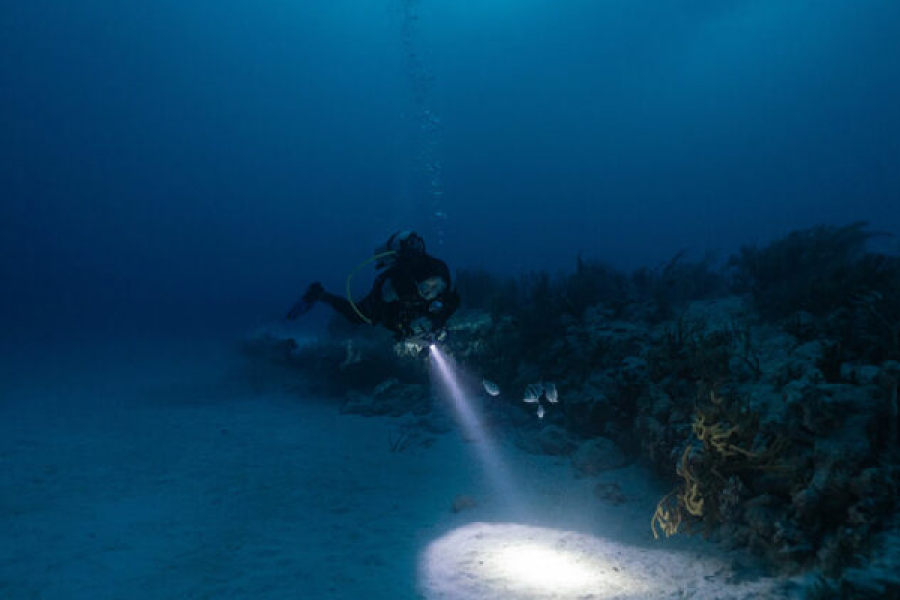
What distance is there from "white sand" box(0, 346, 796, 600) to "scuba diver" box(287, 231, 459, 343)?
2440 mm

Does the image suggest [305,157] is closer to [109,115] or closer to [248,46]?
[248,46]

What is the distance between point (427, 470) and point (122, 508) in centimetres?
437

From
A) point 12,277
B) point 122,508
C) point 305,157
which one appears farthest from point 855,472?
point 12,277

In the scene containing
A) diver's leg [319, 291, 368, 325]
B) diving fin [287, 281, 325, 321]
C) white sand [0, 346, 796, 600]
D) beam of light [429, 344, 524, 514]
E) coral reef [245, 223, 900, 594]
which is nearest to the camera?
coral reef [245, 223, 900, 594]

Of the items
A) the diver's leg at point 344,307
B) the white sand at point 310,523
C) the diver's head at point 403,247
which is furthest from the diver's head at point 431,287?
the white sand at point 310,523

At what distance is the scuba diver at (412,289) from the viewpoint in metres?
4.90

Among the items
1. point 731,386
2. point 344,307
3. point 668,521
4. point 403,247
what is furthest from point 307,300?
point 731,386

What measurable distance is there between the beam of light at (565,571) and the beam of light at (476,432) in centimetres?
104

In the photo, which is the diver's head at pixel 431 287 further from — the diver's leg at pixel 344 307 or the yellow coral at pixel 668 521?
the yellow coral at pixel 668 521

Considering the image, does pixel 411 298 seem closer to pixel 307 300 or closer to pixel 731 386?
pixel 307 300

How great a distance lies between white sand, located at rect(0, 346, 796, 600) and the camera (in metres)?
3.51

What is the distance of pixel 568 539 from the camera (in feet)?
13.8

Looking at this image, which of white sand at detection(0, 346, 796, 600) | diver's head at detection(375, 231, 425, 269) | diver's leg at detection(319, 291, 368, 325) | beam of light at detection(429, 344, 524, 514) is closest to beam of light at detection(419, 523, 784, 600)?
white sand at detection(0, 346, 796, 600)

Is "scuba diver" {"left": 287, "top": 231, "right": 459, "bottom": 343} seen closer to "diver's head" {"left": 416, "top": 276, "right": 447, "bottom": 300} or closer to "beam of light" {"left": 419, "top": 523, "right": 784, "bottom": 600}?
"diver's head" {"left": 416, "top": 276, "right": 447, "bottom": 300}
